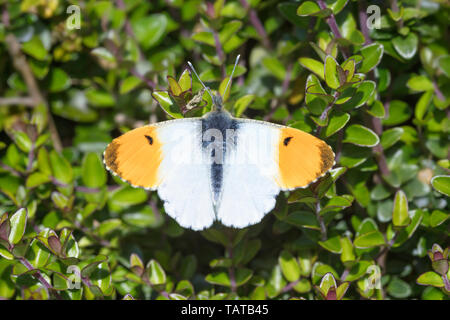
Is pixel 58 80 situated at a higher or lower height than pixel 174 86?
lower

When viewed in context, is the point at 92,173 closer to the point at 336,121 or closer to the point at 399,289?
the point at 336,121

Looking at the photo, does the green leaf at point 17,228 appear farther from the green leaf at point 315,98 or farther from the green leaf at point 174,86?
the green leaf at point 315,98

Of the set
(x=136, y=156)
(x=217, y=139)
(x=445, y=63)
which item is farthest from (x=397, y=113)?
(x=136, y=156)

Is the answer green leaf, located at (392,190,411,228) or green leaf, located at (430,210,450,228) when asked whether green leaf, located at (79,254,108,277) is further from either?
green leaf, located at (430,210,450,228)

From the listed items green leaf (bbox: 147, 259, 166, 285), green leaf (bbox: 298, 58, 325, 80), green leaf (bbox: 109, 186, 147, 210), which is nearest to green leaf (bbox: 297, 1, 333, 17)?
green leaf (bbox: 298, 58, 325, 80)

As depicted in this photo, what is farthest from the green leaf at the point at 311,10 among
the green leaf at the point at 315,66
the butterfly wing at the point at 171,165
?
the butterfly wing at the point at 171,165
